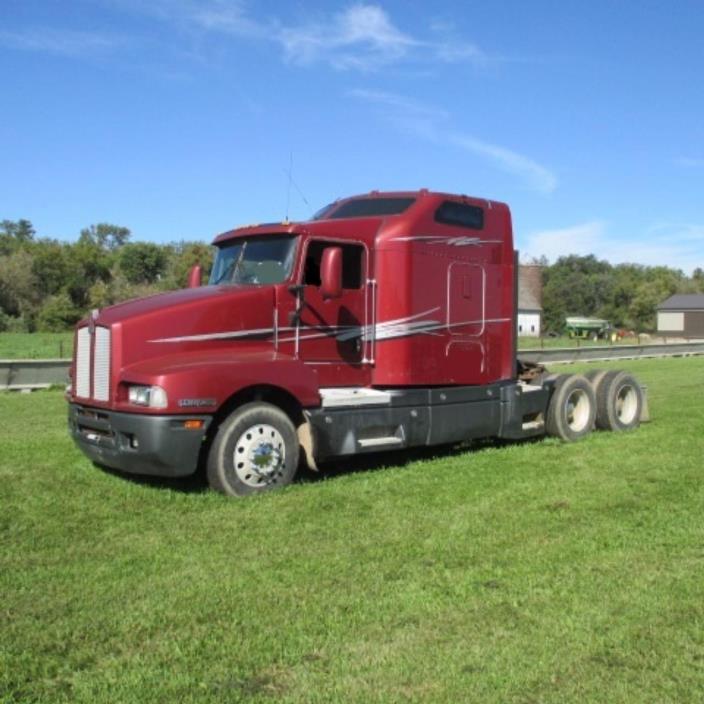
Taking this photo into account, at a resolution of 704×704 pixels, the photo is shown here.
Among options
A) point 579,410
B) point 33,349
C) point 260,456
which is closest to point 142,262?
point 33,349

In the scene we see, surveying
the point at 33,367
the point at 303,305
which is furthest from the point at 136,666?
the point at 33,367

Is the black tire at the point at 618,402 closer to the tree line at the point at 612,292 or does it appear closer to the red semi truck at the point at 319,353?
the red semi truck at the point at 319,353

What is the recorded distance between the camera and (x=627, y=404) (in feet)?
40.8

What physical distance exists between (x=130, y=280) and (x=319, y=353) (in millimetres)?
77070

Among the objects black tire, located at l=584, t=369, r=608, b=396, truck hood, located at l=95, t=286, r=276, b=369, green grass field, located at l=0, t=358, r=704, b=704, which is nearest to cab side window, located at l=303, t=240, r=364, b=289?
truck hood, located at l=95, t=286, r=276, b=369

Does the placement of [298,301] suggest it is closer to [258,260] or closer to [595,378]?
[258,260]

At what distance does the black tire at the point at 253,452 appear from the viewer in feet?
24.8

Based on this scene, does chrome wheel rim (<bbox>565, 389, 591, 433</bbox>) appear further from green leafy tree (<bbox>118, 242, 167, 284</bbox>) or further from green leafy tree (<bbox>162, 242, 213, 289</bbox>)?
green leafy tree (<bbox>118, 242, 167, 284</bbox>)

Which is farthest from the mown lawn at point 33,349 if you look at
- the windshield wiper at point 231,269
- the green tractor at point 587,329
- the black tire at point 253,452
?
the green tractor at point 587,329

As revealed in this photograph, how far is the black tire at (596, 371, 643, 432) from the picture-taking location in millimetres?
11992

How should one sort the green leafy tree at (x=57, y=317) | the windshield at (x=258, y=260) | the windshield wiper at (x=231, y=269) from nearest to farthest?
the windshield at (x=258, y=260), the windshield wiper at (x=231, y=269), the green leafy tree at (x=57, y=317)

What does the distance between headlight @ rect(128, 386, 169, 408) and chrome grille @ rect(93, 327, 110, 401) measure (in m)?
0.37

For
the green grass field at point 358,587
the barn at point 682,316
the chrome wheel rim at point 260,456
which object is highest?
the barn at point 682,316

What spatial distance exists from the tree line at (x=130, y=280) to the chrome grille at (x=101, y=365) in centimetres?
3608
